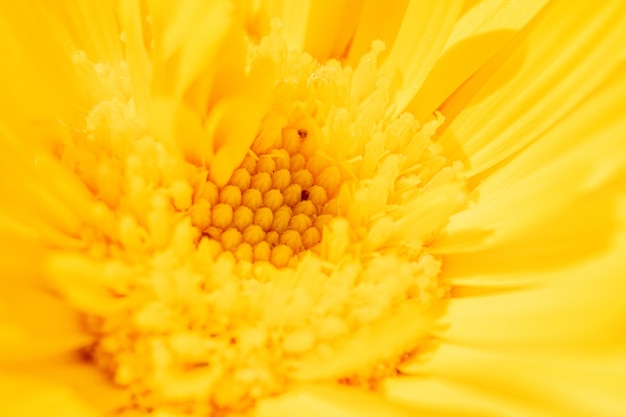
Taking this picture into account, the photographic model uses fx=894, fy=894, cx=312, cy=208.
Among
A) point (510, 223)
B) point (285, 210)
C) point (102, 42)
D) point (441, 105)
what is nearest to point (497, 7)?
point (441, 105)

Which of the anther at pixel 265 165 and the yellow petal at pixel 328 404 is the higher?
the anther at pixel 265 165

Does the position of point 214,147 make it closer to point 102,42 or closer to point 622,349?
point 102,42

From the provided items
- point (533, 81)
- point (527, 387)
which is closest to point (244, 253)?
point (527, 387)

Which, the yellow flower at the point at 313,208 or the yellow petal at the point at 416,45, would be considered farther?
the yellow petal at the point at 416,45

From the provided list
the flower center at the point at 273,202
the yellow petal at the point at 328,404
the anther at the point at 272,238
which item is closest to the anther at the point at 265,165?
the flower center at the point at 273,202

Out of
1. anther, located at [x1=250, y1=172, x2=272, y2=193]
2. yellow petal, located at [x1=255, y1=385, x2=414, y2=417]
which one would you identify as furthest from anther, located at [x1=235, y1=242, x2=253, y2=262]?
yellow petal, located at [x1=255, y1=385, x2=414, y2=417]

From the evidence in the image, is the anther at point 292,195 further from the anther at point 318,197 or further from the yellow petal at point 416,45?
the yellow petal at point 416,45

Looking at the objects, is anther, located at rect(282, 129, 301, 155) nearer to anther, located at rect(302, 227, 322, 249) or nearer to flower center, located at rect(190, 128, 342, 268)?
flower center, located at rect(190, 128, 342, 268)
